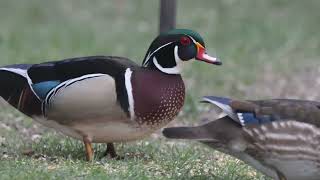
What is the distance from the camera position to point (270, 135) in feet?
16.6

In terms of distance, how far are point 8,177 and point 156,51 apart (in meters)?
1.41

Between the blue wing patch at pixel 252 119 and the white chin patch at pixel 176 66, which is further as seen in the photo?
the white chin patch at pixel 176 66

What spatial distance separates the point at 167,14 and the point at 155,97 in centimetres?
297

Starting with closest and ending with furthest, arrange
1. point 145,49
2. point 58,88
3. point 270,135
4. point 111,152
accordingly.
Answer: point 270,135, point 58,88, point 111,152, point 145,49

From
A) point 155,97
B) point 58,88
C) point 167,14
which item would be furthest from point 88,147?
point 167,14

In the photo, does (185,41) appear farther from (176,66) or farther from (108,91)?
(108,91)

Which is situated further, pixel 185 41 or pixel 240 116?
pixel 185 41

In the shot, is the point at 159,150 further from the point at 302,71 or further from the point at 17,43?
the point at 17,43

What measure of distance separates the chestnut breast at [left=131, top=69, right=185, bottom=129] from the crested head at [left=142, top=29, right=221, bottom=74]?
0.07 m

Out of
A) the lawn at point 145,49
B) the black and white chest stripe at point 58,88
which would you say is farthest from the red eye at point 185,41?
the lawn at point 145,49

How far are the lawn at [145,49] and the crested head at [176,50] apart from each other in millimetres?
634

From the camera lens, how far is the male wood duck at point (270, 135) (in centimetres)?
502

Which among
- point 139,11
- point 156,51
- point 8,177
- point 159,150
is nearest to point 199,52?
point 156,51

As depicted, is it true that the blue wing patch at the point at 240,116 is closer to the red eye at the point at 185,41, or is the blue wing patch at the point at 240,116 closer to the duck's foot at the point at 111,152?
the red eye at the point at 185,41
